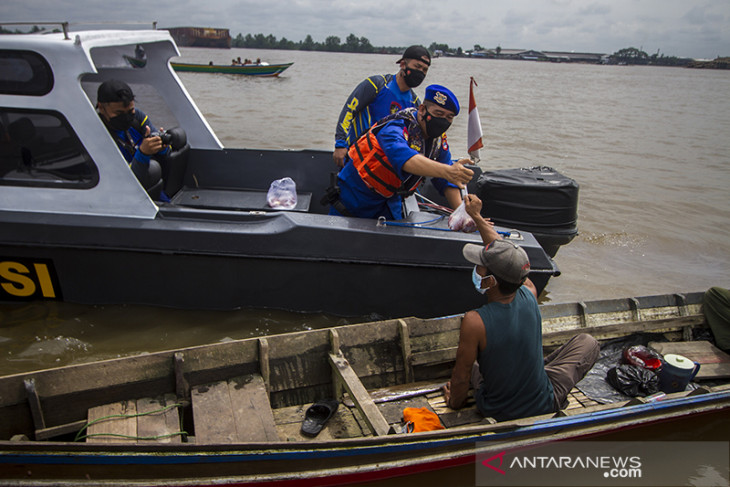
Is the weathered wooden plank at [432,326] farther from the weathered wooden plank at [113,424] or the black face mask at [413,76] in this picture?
the black face mask at [413,76]

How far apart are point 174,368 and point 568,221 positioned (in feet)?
11.2

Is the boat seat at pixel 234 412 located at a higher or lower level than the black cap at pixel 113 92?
lower

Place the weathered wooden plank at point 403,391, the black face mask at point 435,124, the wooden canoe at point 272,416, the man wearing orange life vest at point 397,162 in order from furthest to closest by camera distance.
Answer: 1. the black face mask at point 435,124
2. the man wearing orange life vest at point 397,162
3. the weathered wooden plank at point 403,391
4. the wooden canoe at point 272,416

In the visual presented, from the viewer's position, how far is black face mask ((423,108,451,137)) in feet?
12.0

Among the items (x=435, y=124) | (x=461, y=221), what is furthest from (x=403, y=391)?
(x=435, y=124)

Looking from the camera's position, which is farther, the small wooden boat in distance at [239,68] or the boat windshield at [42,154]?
the small wooden boat in distance at [239,68]

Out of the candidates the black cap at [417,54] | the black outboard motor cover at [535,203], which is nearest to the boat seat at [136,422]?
the black outboard motor cover at [535,203]

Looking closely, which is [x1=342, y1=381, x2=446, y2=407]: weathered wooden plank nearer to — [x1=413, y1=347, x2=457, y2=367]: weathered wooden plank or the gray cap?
[x1=413, y1=347, x2=457, y2=367]: weathered wooden plank

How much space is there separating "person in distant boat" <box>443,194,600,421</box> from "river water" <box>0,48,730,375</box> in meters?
1.30

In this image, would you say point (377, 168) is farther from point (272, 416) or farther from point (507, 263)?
point (272, 416)

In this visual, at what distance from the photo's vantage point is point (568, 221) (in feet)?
15.1

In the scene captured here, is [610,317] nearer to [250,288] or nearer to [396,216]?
[396,216]

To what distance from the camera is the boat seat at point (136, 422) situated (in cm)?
269

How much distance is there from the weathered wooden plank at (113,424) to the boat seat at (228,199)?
102 inches
